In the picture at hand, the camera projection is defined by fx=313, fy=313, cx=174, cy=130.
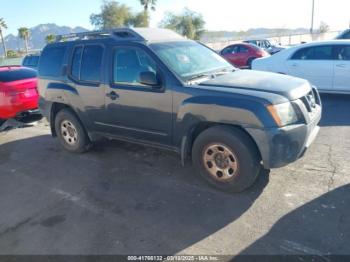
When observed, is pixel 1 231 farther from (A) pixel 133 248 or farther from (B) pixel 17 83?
(B) pixel 17 83

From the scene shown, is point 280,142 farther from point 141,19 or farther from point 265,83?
point 141,19

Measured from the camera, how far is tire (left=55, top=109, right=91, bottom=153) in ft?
17.7

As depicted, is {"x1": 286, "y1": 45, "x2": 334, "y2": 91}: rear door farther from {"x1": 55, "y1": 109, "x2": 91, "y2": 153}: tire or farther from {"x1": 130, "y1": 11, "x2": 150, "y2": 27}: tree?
{"x1": 130, "y1": 11, "x2": 150, "y2": 27}: tree

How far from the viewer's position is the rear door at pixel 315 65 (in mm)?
7715

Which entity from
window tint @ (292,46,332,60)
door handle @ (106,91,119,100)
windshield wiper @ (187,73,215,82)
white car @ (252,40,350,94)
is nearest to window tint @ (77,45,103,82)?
door handle @ (106,91,119,100)

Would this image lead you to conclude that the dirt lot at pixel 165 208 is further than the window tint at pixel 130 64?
No

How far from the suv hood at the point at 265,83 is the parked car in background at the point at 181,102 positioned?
12 millimetres

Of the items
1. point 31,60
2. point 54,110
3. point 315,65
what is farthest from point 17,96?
point 31,60

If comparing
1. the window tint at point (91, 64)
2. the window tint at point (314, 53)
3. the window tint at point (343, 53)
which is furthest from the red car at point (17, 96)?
the window tint at point (343, 53)

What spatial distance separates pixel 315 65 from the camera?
309 inches

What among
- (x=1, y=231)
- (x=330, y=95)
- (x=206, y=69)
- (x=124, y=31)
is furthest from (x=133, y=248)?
(x=330, y=95)

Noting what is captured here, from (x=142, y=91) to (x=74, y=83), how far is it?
1518mm

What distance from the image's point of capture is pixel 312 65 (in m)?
7.90

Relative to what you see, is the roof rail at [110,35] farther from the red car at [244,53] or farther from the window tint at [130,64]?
the red car at [244,53]
